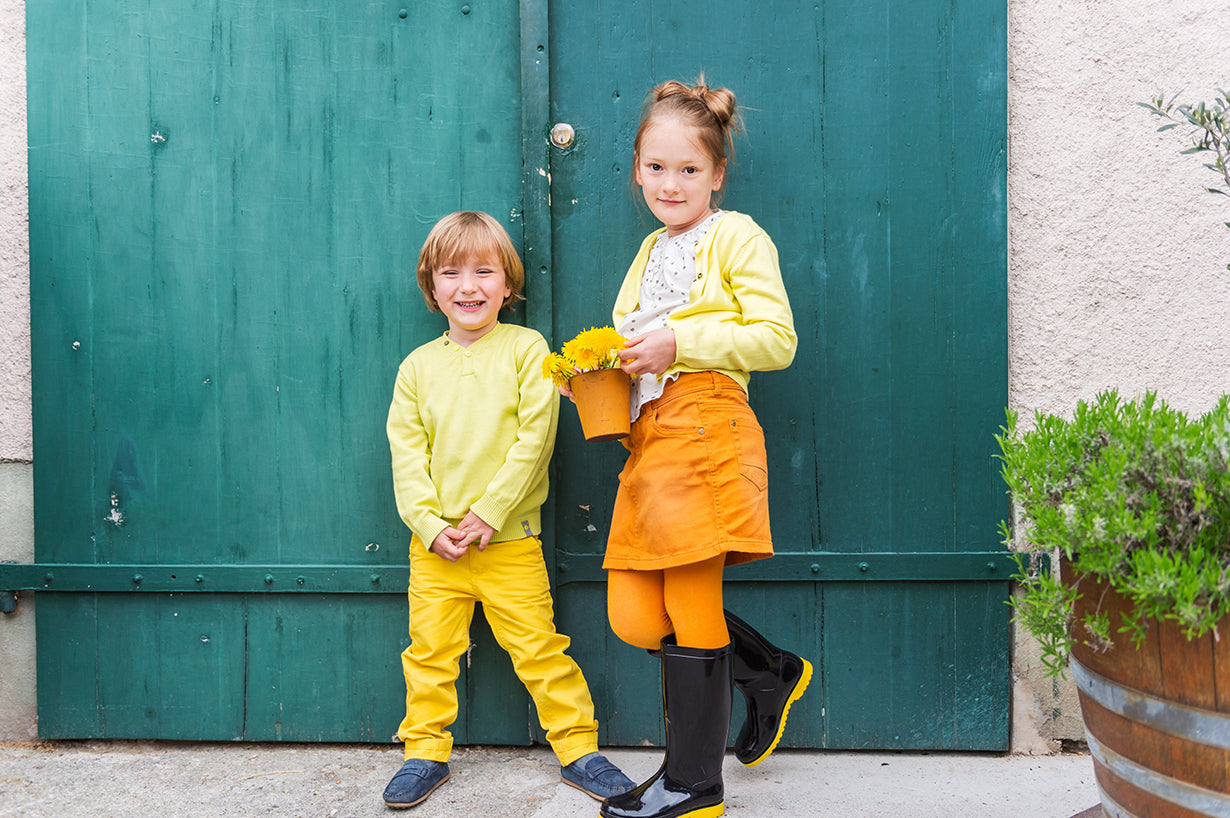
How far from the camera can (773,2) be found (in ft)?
7.43

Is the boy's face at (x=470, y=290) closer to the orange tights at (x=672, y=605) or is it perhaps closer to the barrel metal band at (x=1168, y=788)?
the orange tights at (x=672, y=605)

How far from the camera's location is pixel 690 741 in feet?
6.02

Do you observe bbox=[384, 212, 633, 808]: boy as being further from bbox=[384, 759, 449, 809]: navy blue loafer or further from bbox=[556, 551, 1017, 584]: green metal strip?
Answer: bbox=[556, 551, 1017, 584]: green metal strip

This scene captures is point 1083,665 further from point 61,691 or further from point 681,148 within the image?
point 61,691

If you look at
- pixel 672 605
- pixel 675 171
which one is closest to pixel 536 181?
pixel 675 171

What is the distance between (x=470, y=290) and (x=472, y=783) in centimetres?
128

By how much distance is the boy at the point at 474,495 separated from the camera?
83.3 inches

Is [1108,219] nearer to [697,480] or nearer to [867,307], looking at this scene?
[867,307]

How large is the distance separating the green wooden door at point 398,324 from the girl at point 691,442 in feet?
1.17

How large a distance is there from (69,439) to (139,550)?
0.38 m

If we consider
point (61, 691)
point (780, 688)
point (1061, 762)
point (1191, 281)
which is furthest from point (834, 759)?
point (61, 691)

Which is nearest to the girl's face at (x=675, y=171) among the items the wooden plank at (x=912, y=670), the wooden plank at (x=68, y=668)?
the wooden plank at (x=912, y=670)

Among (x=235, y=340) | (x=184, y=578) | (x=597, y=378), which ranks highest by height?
(x=235, y=340)

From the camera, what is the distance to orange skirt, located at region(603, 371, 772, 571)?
5.92 feet
